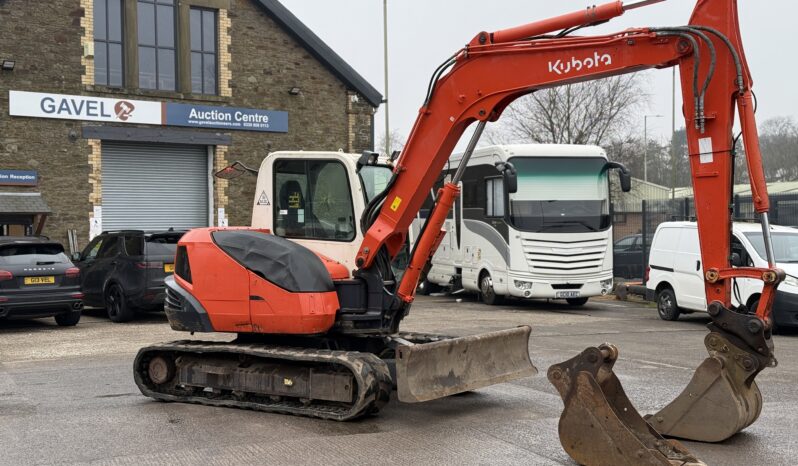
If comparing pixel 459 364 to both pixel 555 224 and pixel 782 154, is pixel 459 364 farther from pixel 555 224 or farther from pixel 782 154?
pixel 782 154

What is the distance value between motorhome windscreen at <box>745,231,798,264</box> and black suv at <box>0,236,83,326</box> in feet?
39.3

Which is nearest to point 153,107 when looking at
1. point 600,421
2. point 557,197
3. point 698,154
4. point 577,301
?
point 557,197

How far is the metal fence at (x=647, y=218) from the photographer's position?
20.0 m

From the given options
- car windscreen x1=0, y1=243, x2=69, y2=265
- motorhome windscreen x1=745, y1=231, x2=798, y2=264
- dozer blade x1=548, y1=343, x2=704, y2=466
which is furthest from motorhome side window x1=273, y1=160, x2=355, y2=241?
motorhome windscreen x1=745, y1=231, x2=798, y2=264

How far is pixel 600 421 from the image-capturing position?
619 centimetres

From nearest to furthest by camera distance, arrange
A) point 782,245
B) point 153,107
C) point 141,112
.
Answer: point 782,245
point 141,112
point 153,107

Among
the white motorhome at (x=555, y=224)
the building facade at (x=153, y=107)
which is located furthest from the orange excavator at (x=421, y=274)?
the building facade at (x=153, y=107)

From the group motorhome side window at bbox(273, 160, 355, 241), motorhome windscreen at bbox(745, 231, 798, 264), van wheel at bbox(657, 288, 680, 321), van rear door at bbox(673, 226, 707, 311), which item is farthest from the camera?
van wheel at bbox(657, 288, 680, 321)

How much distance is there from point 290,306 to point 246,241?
0.86 metres

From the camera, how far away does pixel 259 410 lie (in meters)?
8.16

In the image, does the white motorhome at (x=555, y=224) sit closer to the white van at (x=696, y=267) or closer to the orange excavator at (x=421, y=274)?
the white van at (x=696, y=267)

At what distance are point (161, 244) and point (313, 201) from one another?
27.2 ft

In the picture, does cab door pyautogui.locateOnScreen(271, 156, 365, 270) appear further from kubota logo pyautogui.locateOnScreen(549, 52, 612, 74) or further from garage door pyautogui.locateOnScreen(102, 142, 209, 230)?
garage door pyautogui.locateOnScreen(102, 142, 209, 230)

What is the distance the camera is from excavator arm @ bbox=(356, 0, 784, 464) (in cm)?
640
